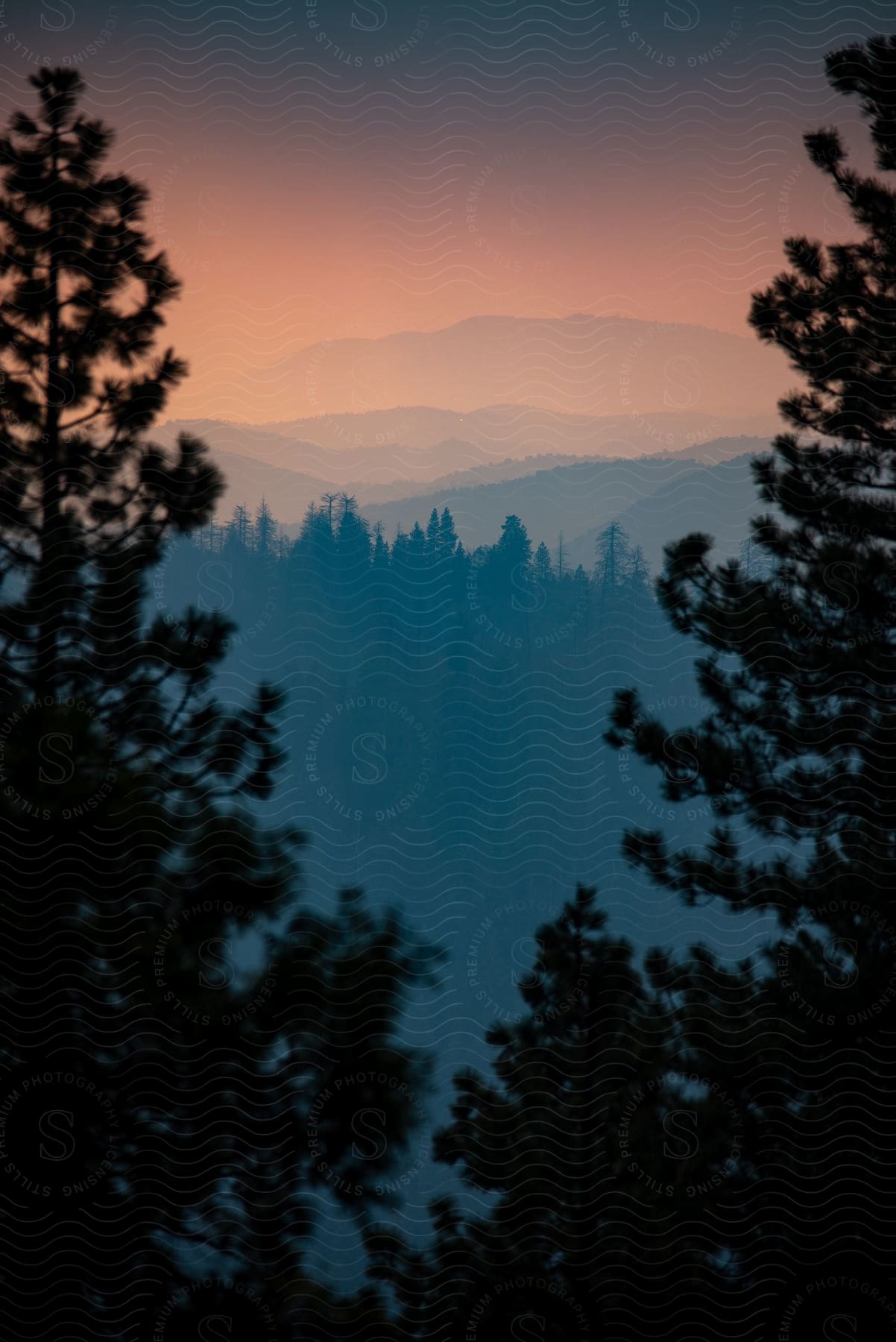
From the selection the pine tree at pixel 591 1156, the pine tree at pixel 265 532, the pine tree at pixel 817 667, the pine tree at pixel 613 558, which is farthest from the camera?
the pine tree at pixel 613 558

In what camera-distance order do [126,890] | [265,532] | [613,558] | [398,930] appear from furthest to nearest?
[613,558], [265,532], [398,930], [126,890]

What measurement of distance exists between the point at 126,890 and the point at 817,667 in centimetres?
280

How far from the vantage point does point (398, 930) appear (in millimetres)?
3574

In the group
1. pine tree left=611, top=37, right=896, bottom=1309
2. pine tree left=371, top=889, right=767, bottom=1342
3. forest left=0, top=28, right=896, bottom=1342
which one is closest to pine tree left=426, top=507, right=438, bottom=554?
forest left=0, top=28, right=896, bottom=1342

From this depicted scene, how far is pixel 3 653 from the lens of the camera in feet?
11.6

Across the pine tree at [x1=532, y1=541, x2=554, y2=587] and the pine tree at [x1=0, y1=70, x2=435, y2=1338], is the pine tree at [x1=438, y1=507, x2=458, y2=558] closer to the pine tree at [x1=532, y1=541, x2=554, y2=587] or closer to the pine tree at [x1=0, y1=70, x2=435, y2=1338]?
the pine tree at [x1=532, y1=541, x2=554, y2=587]

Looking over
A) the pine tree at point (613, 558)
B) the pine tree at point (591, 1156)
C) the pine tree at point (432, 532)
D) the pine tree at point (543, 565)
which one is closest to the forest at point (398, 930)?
the pine tree at point (591, 1156)

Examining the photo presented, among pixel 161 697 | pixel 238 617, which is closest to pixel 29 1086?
pixel 161 697

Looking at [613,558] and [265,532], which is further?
[613,558]

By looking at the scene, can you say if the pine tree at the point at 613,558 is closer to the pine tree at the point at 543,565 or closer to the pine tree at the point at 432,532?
the pine tree at the point at 543,565

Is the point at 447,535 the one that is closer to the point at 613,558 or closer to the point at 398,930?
the point at 613,558

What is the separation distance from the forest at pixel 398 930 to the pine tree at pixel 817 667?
0.01 m

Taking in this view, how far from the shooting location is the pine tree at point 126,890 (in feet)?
10.9

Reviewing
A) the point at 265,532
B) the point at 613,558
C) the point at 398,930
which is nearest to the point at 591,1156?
the point at 398,930
